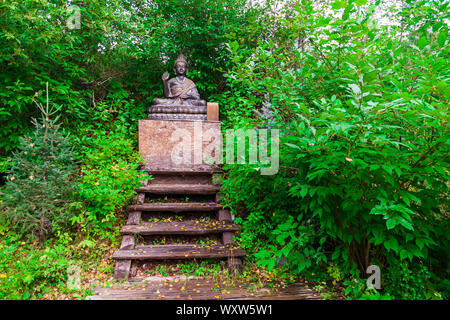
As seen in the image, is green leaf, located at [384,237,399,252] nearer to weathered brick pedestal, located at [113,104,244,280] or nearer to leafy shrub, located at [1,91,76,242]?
weathered brick pedestal, located at [113,104,244,280]

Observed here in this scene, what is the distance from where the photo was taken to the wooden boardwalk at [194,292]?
85.5 inches

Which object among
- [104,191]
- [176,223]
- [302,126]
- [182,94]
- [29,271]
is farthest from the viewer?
[182,94]

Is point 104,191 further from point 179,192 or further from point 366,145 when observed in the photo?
point 366,145

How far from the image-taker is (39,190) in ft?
9.22

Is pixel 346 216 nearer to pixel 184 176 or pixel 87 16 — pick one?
pixel 184 176

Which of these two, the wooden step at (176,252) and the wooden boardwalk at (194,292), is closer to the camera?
the wooden boardwalk at (194,292)

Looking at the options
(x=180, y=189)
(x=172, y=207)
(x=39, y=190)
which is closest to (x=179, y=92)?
(x=180, y=189)

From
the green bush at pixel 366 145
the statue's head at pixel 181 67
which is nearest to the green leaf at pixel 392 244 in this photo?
the green bush at pixel 366 145

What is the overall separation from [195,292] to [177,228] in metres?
0.85

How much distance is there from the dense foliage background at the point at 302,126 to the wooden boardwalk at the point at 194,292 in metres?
0.25

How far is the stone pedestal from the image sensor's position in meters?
4.45

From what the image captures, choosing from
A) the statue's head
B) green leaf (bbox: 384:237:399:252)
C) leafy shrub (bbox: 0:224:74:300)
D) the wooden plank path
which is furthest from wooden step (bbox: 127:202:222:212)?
the statue's head

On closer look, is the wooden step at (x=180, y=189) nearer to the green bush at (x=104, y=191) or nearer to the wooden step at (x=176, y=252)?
the green bush at (x=104, y=191)
